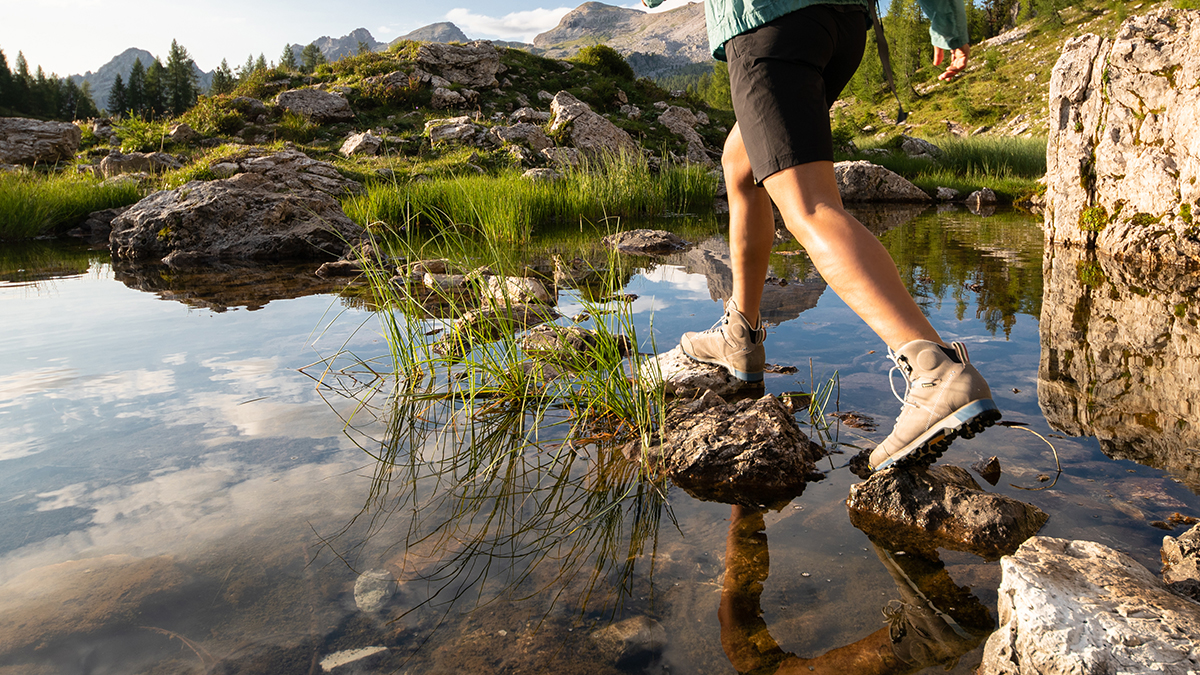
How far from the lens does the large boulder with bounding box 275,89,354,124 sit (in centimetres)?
1741

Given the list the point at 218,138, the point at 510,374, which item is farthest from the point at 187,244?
the point at 218,138

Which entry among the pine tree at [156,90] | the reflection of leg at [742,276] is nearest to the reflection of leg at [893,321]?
the reflection of leg at [742,276]

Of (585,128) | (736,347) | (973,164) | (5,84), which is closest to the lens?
(736,347)

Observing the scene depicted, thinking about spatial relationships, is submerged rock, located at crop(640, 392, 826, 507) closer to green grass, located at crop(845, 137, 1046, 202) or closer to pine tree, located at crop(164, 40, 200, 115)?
green grass, located at crop(845, 137, 1046, 202)

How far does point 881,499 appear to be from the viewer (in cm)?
187

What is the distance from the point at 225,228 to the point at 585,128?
10016 millimetres

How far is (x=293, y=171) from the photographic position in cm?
1090

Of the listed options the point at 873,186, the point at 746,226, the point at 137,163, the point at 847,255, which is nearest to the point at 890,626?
the point at 847,255

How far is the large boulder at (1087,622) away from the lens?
3.59ft

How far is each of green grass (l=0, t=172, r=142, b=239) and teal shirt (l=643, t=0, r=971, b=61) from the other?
10.7 meters

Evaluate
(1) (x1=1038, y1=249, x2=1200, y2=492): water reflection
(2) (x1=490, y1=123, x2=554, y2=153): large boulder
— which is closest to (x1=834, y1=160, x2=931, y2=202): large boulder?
(2) (x1=490, y1=123, x2=554, y2=153): large boulder

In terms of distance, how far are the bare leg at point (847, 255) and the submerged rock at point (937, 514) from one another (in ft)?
1.33

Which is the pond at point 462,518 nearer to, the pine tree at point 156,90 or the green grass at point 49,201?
the green grass at point 49,201

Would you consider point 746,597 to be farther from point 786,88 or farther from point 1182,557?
point 786,88
